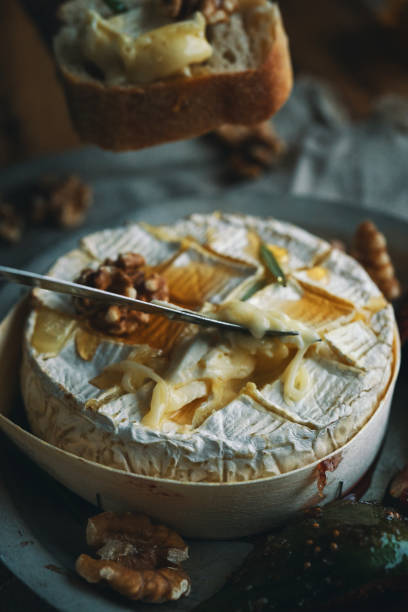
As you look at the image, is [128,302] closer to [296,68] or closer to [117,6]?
[117,6]

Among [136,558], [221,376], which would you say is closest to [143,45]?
[221,376]

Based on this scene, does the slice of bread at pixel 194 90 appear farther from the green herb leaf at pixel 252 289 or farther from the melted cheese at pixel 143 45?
the green herb leaf at pixel 252 289

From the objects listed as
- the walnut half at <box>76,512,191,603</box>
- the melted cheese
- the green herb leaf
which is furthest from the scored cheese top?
the melted cheese

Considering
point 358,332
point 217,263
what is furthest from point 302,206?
point 358,332

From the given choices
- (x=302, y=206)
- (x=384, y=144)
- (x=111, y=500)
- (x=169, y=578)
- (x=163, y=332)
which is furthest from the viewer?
(x=384, y=144)

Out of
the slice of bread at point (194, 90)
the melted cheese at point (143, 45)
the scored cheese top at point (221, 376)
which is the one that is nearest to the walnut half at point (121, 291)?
the scored cheese top at point (221, 376)

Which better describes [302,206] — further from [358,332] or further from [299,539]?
[299,539]
